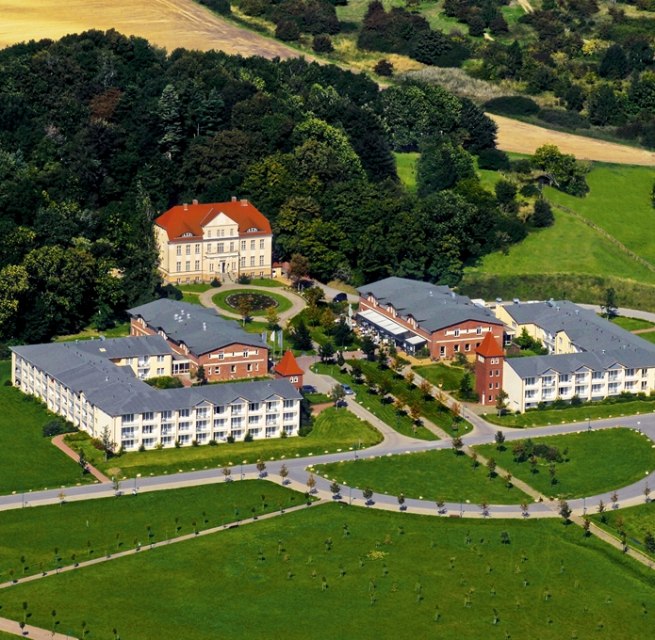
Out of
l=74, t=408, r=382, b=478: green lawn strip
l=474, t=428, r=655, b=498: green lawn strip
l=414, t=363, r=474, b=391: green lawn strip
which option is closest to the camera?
l=474, t=428, r=655, b=498: green lawn strip

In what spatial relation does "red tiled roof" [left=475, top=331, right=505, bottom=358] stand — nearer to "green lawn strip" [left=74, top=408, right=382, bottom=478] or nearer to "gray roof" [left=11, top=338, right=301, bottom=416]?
"green lawn strip" [left=74, top=408, right=382, bottom=478]

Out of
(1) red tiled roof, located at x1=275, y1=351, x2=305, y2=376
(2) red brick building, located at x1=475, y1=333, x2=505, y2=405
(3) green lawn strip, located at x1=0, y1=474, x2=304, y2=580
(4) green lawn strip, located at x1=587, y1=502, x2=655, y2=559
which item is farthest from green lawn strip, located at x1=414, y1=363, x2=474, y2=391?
(4) green lawn strip, located at x1=587, y1=502, x2=655, y2=559

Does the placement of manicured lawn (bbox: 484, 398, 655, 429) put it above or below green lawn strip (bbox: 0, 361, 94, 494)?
above

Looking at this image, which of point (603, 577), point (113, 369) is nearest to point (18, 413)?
point (113, 369)

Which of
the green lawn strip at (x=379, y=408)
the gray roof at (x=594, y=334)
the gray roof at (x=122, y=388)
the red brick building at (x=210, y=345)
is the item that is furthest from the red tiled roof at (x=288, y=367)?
the gray roof at (x=594, y=334)

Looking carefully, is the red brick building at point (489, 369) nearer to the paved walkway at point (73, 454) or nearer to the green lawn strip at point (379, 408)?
the green lawn strip at point (379, 408)

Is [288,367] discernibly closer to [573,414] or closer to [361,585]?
[573,414]

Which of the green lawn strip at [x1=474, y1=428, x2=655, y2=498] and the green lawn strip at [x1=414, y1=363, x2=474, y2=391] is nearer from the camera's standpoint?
the green lawn strip at [x1=474, y1=428, x2=655, y2=498]

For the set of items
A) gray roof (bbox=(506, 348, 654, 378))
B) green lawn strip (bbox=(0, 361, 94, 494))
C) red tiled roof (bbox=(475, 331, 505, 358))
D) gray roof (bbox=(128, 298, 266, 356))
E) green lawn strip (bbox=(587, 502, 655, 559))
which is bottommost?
green lawn strip (bbox=(0, 361, 94, 494))
